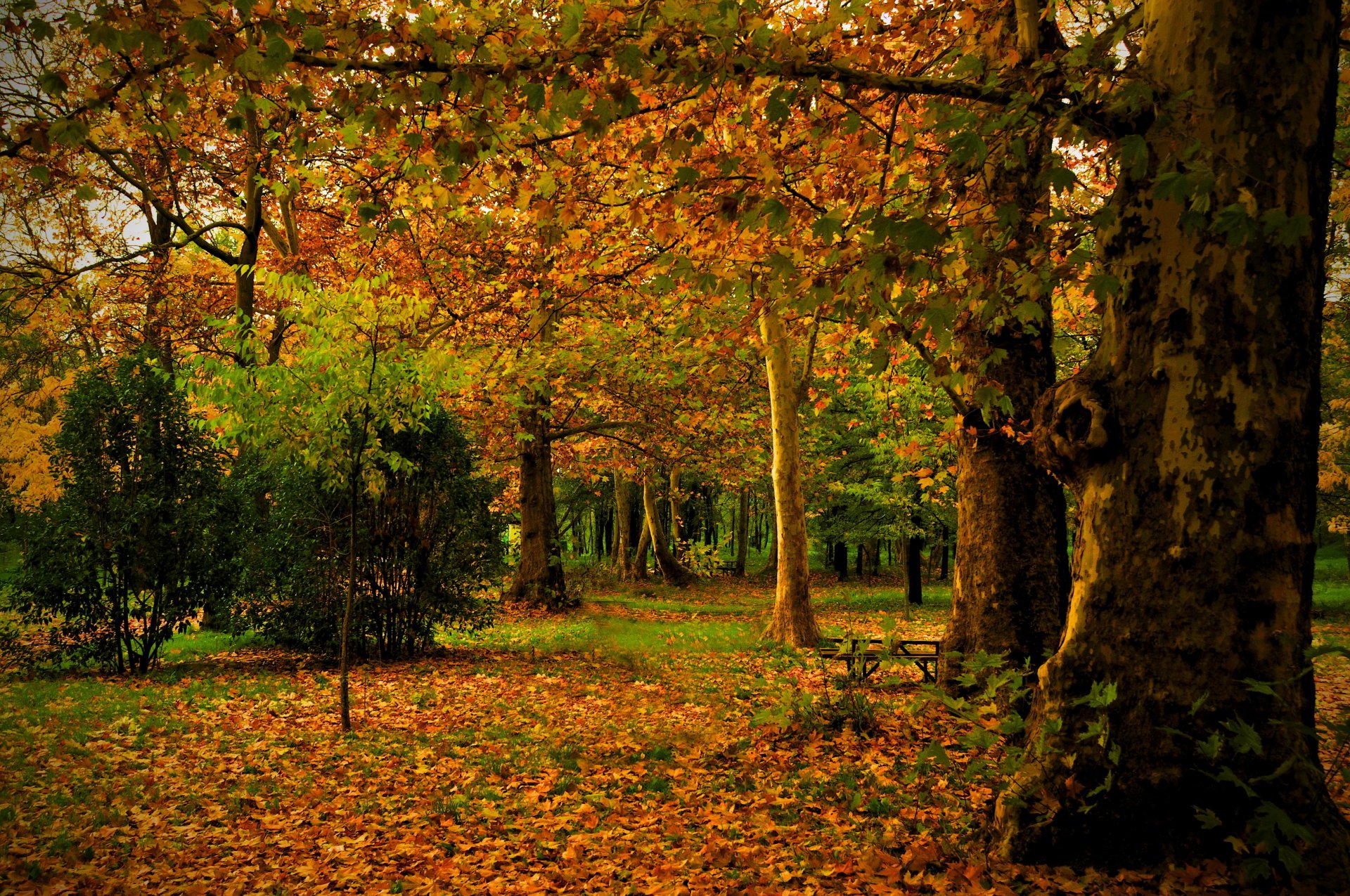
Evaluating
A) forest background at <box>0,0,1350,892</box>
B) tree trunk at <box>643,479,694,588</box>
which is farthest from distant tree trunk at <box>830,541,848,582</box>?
forest background at <box>0,0,1350,892</box>

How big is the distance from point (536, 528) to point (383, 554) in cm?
751

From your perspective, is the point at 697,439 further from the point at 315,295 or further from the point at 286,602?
the point at 315,295

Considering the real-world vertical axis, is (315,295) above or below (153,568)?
above

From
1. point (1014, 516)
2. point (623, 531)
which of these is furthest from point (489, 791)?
point (623, 531)

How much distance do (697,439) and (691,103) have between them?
1197 cm

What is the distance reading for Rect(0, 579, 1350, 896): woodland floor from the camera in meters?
4.31

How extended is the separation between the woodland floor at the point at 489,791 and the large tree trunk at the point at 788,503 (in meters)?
1.71

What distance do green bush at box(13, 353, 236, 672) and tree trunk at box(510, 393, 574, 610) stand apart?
27.0ft

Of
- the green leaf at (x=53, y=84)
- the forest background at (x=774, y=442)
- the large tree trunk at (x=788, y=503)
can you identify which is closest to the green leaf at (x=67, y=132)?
the forest background at (x=774, y=442)

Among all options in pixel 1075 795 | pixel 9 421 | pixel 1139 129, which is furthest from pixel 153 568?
pixel 9 421

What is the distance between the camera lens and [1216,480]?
10.9 feet

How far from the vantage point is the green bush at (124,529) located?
9.99 metres

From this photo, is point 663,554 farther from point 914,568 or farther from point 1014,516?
point 1014,516

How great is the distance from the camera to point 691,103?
716cm
